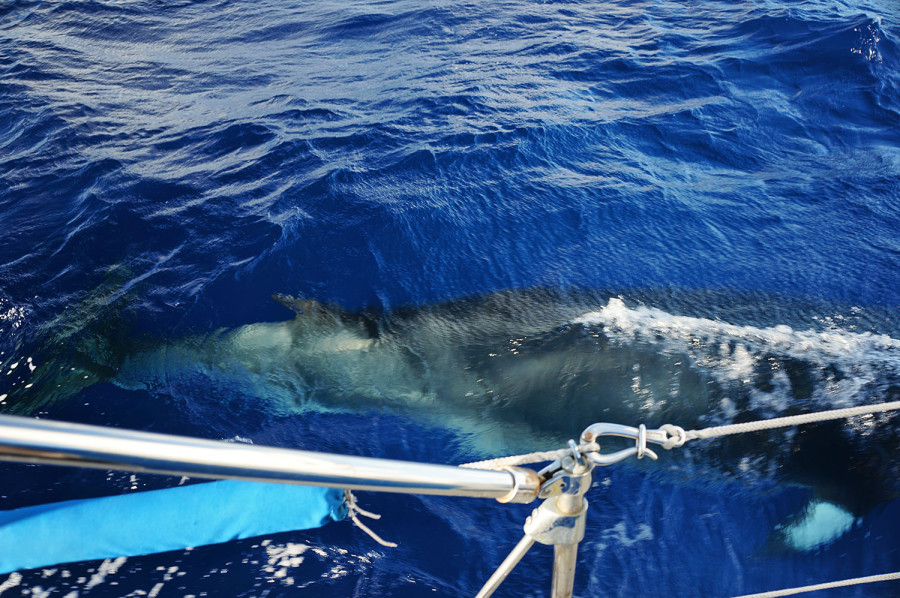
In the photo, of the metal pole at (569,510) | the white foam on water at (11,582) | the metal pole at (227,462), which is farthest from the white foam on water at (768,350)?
the white foam on water at (11,582)

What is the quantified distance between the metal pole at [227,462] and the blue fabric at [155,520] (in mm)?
2325

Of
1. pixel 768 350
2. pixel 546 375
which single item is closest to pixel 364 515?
pixel 546 375

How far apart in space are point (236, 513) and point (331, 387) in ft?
4.18

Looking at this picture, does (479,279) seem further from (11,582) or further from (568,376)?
(11,582)

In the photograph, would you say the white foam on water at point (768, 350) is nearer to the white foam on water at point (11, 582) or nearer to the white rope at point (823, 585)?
the white rope at point (823, 585)

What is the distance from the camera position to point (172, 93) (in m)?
9.65

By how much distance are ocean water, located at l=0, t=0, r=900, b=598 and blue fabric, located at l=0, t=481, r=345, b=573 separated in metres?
0.09

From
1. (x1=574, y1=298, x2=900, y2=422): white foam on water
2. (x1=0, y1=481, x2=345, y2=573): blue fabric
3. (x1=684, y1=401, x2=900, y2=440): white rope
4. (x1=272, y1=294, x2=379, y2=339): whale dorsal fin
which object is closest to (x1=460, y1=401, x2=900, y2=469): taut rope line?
(x1=684, y1=401, x2=900, y2=440): white rope

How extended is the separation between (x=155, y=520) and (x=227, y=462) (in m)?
2.69

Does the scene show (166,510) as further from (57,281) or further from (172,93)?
(172,93)

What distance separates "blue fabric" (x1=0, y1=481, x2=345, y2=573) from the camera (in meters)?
3.46

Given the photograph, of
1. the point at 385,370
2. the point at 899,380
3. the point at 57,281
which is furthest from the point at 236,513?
the point at 899,380

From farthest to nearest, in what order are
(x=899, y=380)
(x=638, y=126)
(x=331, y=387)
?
(x=638, y=126) < (x=331, y=387) < (x=899, y=380)

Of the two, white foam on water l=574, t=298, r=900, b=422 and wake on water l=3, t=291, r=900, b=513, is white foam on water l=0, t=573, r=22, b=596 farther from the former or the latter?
white foam on water l=574, t=298, r=900, b=422
